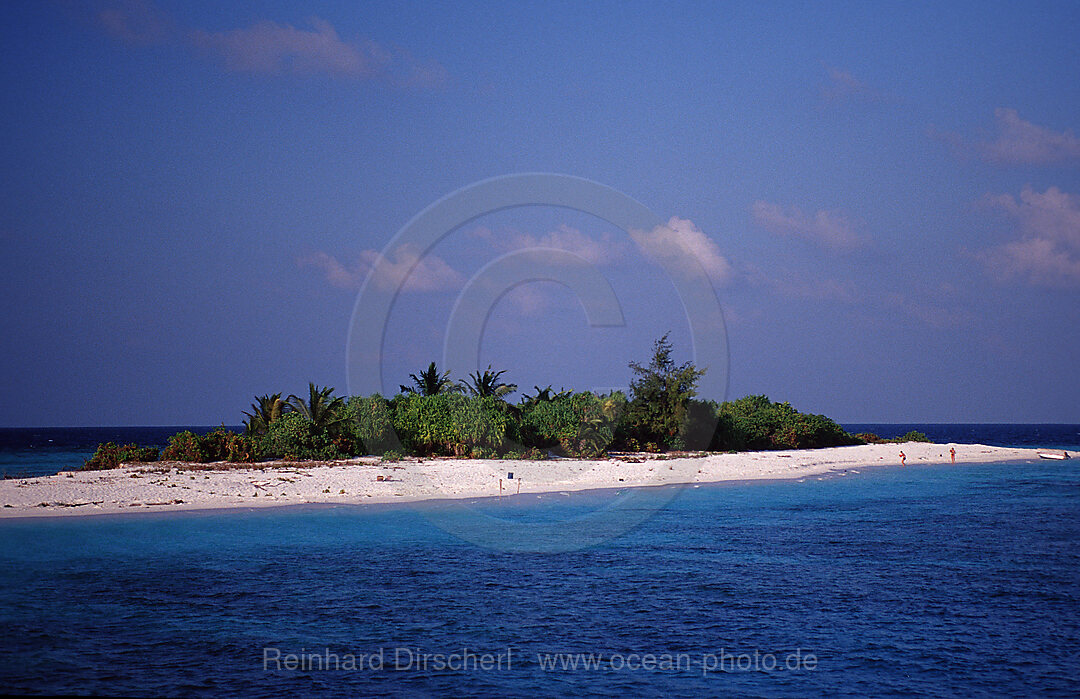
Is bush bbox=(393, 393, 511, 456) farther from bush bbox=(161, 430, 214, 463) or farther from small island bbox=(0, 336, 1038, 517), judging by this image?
bush bbox=(161, 430, 214, 463)

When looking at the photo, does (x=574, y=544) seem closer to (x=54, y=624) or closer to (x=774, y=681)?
(x=774, y=681)

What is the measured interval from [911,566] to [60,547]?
28876 millimetres

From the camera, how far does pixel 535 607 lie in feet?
71.7

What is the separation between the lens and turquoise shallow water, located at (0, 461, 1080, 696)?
53.9 ft

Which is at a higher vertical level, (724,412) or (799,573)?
(724,412)

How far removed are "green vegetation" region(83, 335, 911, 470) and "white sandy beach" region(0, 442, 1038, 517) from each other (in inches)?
99.8

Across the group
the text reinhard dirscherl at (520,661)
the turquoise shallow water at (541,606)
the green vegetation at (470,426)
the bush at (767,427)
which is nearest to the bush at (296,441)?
the green vegetation at (470,426)

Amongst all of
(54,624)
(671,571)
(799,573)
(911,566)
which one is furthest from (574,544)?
(54,624)

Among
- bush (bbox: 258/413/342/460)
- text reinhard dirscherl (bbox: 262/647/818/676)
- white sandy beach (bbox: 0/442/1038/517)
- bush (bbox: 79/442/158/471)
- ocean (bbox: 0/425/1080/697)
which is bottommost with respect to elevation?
text reinhard dirscherl (bbox: 262/647/818/676)

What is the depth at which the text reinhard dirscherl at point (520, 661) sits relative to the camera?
1703 centimetres

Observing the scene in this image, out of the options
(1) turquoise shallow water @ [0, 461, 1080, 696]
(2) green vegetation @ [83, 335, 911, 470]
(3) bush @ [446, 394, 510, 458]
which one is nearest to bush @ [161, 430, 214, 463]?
(2) green vegetation @ [83, 335, 911, 470]

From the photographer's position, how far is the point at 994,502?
4491 cm

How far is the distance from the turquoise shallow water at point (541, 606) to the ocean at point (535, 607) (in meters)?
0.08

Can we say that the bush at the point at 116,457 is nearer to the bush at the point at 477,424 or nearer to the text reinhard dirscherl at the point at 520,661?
the bush at the point at 477,424
